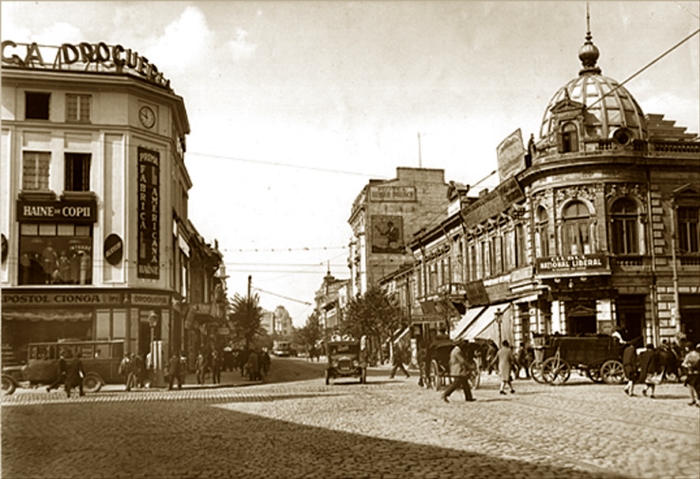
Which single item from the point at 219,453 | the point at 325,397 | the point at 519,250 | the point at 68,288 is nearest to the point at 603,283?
the point at 519,250

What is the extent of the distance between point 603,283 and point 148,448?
26037mm

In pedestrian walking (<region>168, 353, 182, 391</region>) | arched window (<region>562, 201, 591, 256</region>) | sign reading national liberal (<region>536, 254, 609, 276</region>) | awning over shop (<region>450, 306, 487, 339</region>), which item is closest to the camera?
pedestrian walking (<region>168, 353, 182, 391</region>)

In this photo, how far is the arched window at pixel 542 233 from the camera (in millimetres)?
35531

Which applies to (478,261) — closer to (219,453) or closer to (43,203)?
(43,203)

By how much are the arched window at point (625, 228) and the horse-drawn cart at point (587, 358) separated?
990 centimetres

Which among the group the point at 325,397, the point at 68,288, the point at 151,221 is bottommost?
the point at 325,397

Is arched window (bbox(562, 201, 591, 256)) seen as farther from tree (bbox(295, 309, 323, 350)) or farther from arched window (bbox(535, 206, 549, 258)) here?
tree (bbox(295, 309, 323, 350))

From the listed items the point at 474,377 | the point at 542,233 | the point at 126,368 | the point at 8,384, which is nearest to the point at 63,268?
the point at 8,384

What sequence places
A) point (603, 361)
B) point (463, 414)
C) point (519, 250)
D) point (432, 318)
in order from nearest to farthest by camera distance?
1. point (463, 414)
2. point (603, 361)
3. point (519, 250)
4. point (432, 318)

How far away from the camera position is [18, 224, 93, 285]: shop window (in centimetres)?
2145

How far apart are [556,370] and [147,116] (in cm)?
1655

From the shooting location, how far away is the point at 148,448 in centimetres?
1243

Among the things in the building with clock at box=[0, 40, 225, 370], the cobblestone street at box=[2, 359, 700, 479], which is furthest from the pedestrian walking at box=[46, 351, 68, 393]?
the cobblestone street at box=[2, 359, 700, 479]

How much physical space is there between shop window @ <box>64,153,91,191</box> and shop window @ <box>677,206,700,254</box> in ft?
83.9
